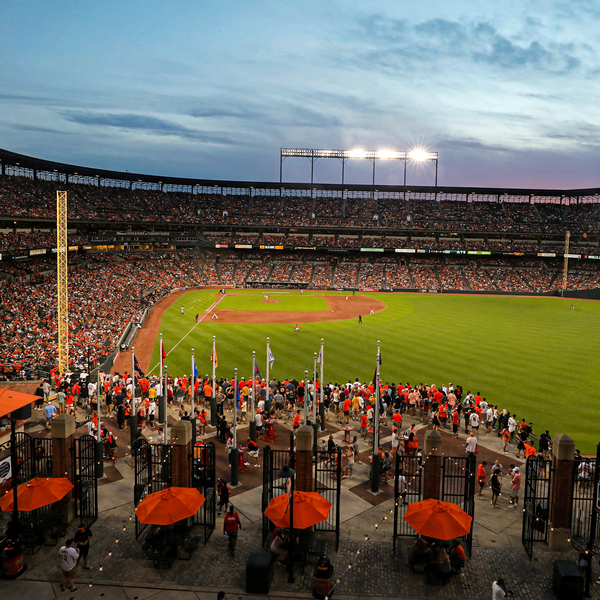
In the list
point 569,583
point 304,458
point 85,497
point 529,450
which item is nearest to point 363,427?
point 529,450

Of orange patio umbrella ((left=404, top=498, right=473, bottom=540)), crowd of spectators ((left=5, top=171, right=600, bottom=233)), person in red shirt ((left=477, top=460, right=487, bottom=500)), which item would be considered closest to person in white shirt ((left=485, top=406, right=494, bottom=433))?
person in red shirt ((left=477, top=460, right=487, bottom=500))

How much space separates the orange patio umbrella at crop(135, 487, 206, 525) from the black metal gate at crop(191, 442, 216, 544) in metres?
1.10

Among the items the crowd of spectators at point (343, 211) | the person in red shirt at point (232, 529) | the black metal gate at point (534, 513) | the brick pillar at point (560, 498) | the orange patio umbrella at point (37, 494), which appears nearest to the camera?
the person in red shirt at point (232, 529)

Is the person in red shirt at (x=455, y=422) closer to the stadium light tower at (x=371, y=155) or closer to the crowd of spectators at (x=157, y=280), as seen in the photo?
the crowd of spectators at (x=157, y=280)

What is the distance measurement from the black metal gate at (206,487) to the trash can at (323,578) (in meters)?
3.64

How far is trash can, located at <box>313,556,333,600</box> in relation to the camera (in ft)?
34.4

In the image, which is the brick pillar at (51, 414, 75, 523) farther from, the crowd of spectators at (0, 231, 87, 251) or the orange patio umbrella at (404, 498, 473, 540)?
the crowd of spectators at (0, 231, 87, 251)

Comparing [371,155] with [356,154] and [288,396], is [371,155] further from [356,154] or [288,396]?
[288,396]

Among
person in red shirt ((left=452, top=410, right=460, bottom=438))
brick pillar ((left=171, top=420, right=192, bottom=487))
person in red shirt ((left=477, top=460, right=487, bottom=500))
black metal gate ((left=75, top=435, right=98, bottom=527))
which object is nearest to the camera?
brick pillar ((left=171, top=420, right=192, bottom=487))

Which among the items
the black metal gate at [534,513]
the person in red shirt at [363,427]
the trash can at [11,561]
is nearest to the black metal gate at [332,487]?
the person in red shirt at [363,427]

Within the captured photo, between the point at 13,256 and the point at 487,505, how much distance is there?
51757 millimetres

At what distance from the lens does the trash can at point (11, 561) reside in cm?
1108

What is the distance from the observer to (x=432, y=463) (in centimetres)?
1296

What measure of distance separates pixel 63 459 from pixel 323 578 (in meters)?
8.34
